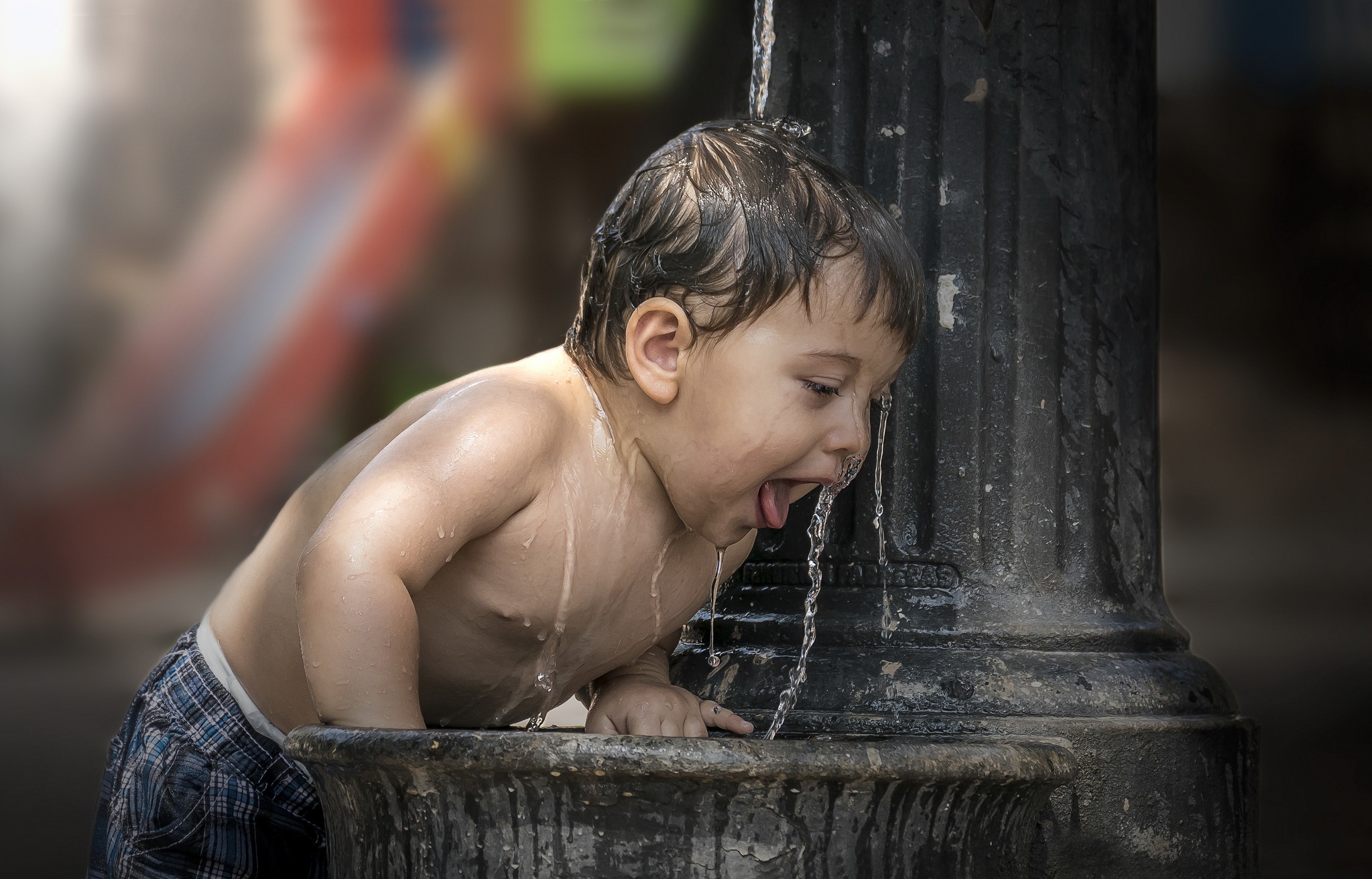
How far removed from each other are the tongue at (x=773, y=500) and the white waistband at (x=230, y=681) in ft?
1.77

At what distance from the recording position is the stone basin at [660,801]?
30.2 inches

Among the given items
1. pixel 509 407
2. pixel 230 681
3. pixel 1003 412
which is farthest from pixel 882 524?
pixel 230 681

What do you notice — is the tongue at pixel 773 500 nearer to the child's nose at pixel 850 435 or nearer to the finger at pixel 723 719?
the child's nose at pixel 850 435

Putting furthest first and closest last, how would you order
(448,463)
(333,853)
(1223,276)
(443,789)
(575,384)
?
(1223,276), (575,384), (448,463), (333,853), (443,789)

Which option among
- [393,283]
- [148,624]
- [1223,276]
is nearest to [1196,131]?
[1223,276]

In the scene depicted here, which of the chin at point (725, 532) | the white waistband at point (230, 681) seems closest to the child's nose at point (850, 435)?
the chin at point (725, 532)

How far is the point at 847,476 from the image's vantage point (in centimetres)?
129

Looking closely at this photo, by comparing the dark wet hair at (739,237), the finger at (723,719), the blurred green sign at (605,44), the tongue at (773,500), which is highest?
the blurred green sign at (605,44)

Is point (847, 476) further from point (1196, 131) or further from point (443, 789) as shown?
point (1196, 131)

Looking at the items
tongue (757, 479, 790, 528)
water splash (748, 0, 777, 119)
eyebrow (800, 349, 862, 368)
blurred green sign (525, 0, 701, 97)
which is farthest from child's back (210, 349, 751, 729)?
blurred green sign (525, 0, 701, 97)

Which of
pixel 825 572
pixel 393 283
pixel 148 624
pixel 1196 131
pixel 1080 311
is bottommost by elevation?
pixel 148 624

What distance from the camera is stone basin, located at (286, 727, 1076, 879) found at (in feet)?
2.51

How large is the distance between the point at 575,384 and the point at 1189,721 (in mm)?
732

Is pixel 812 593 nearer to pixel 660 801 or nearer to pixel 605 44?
pixel 660 801
